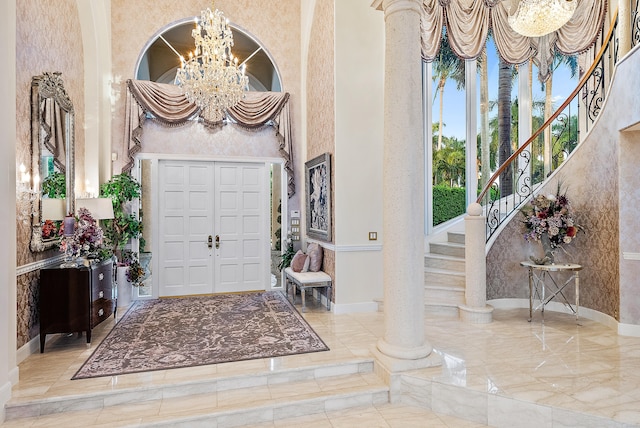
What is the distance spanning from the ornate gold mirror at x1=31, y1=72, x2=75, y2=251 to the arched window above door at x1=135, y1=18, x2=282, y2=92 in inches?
78.3

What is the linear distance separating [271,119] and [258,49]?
4.58 feet

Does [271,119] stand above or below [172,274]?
above

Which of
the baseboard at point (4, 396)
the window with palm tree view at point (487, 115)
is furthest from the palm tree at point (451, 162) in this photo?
the baseboard at point (4, 396)

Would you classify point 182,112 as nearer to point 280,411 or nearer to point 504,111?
point 280,411

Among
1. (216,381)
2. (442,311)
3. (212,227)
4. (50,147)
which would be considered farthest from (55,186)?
(442,311)

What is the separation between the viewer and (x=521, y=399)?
9.55 ft

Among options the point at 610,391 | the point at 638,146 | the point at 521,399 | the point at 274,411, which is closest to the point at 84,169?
the point at 274,411

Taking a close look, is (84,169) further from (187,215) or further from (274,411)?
(274,411)

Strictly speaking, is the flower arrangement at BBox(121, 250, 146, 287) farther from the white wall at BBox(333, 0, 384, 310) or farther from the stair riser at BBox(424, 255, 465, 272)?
the stair riser at BBox(424, 255, 465, 272)

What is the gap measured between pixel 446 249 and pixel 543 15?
3.61 m

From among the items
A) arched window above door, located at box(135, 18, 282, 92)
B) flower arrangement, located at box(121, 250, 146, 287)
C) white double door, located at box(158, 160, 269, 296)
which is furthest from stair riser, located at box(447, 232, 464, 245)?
flower arrangement, located at box(121, 250, 146, 287)

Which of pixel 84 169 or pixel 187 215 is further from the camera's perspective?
pixel 187 215

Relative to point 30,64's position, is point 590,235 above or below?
below

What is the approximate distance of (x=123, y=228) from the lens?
249 inches
